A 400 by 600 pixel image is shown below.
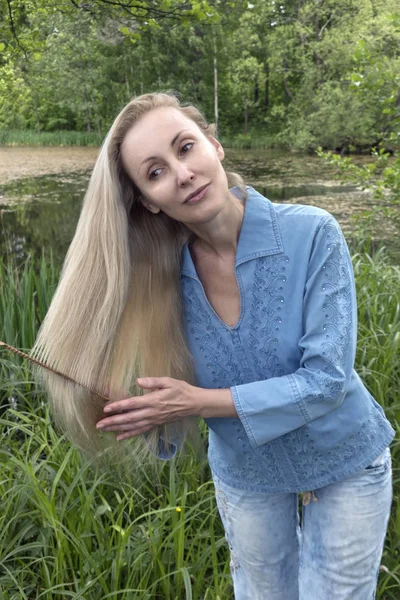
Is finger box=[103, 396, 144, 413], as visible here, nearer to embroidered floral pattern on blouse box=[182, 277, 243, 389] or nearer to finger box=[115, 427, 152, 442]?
finger box=[115, 427, 152, 442]

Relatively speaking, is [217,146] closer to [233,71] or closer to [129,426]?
[129,426]

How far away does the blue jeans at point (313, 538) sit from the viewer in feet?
3.81

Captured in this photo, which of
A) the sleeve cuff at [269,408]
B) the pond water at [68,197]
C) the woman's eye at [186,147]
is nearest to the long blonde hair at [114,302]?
the woman's eye at [186,147]

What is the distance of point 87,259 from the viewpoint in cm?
122

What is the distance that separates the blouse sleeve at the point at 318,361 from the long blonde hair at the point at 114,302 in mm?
247

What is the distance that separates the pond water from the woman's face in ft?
16.8

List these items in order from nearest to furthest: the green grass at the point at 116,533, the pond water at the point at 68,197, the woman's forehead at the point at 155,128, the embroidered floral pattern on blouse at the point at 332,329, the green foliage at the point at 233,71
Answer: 1. the embroidered floral pattern on blouse at the point at 332,329
2. the woman's forehead at the point at 155,128
3. the green grass at the point at 116,533
4. the pond water at the point at 68,197
5. the green foliage at the point at 233,71

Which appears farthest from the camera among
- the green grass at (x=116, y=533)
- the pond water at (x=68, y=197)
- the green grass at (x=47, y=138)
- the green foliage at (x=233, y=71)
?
the green foliage at (x=233, y=71)

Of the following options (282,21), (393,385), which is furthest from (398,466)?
(282,21)

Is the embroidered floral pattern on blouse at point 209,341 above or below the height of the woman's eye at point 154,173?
below

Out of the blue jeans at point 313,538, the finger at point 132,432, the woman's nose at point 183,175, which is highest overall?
the woman's nose at point 183,175

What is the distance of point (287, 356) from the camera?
1141 mm

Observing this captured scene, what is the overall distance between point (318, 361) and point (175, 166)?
19.2 inches

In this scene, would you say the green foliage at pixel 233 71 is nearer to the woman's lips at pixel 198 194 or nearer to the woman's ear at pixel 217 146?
the woman's ear at pixel 217 146
